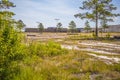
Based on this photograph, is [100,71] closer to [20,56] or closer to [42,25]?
[20,56]

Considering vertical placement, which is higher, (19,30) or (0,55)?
(19,30)

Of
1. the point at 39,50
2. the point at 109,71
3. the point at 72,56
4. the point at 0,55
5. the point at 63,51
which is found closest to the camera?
the point at 0,55

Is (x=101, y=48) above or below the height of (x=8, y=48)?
below

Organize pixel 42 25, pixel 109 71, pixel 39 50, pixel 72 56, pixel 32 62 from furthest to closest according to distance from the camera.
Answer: pixel 42 25 → pixel 39 50 → pixel 72 56 → pixel 32 62 → pixel 109 71

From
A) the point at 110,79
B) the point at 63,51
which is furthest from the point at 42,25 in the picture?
the point at 110,79

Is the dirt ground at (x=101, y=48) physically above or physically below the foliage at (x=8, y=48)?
below

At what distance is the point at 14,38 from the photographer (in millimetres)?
8914

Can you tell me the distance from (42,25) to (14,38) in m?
112

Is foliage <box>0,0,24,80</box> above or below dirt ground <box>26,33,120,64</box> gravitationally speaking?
above

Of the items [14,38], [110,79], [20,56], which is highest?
[14,38]

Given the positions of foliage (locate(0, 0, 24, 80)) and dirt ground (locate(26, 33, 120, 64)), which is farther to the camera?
dirt ground (locate(26, 33, 120, 64))

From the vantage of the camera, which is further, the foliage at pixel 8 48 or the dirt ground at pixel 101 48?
the dirt ground at pixel 101 48

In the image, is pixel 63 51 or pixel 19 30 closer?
pixel 19 30

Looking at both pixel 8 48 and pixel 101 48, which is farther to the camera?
pixel 101 48
